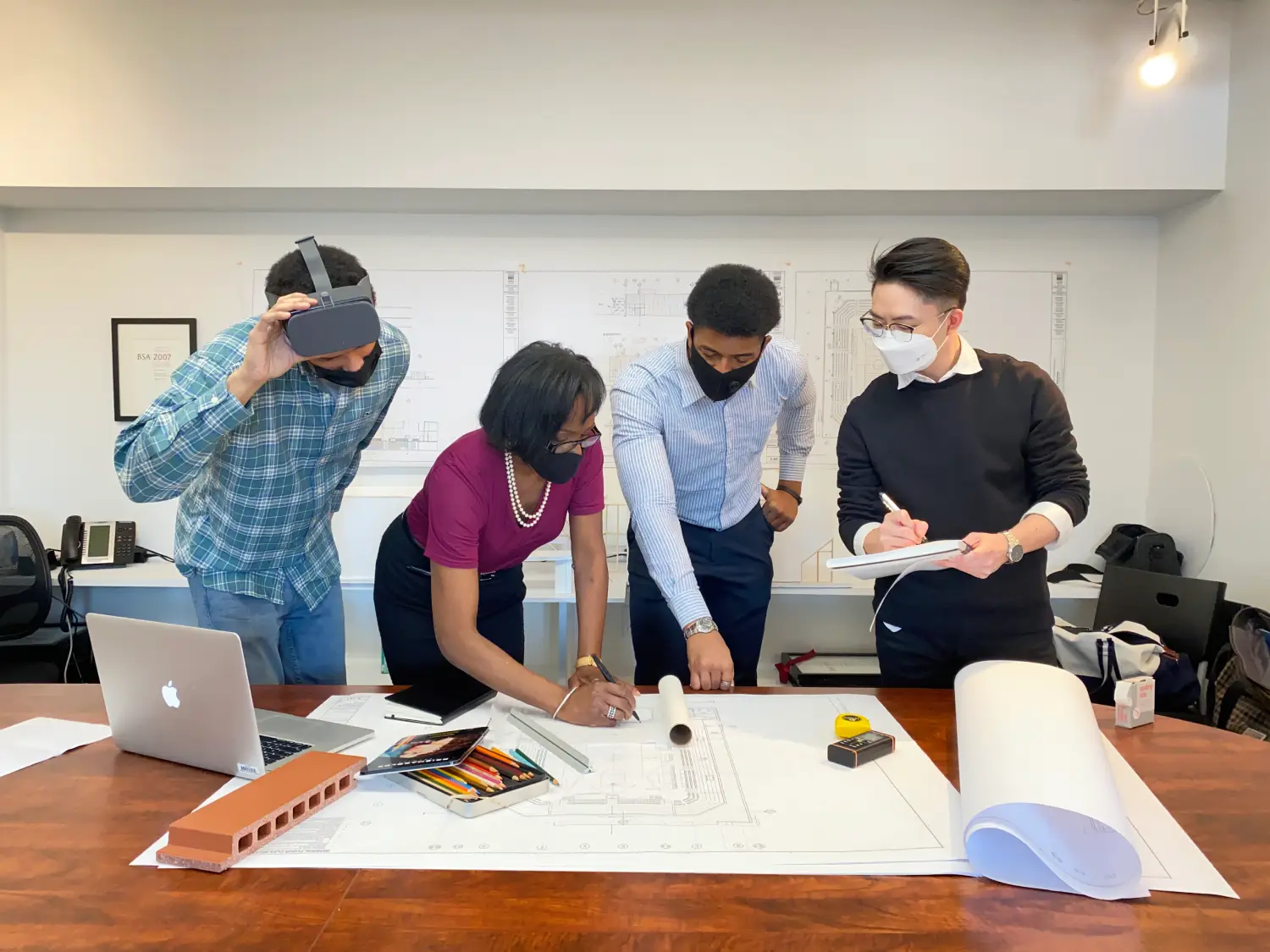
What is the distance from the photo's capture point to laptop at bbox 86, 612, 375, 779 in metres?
1.23

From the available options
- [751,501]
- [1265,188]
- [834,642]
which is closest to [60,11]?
[751,501]

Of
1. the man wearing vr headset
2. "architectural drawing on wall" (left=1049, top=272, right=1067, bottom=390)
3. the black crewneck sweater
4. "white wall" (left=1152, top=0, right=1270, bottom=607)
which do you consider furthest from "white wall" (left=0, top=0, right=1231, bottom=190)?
the black crewneck sweater

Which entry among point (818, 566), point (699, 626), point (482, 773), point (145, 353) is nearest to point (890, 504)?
point (699, 626)

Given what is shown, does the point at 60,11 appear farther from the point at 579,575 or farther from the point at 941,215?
the point at 941,215

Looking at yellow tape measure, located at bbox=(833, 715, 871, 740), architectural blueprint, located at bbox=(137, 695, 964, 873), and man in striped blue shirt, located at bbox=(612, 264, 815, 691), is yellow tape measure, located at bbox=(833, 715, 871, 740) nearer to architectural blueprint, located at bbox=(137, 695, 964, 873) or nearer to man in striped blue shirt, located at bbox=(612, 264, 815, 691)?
architectural blueprint, located at bbox=(137, 695, 964, 873)

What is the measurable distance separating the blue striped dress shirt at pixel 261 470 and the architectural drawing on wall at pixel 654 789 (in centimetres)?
77

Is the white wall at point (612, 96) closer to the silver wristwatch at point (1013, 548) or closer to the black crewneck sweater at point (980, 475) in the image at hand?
the black crewneck sweater at point (980, 475)

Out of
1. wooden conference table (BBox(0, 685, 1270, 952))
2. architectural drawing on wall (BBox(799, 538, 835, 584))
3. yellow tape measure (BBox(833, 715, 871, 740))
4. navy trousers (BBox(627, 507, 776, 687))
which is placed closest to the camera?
wooden conference table (BBox(0, 685, 1270, 952))

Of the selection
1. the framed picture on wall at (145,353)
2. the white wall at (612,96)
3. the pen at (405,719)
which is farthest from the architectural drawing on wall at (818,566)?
the framed picture on wall at (145,353)

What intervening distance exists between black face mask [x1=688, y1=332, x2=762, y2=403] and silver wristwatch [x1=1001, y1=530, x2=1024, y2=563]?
65 centimetres

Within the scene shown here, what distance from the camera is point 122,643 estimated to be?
1.32 metres

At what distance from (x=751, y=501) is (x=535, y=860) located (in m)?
1.22

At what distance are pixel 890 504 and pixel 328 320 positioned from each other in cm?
110

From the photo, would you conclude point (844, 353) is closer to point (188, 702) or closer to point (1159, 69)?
point (1159, 69)
